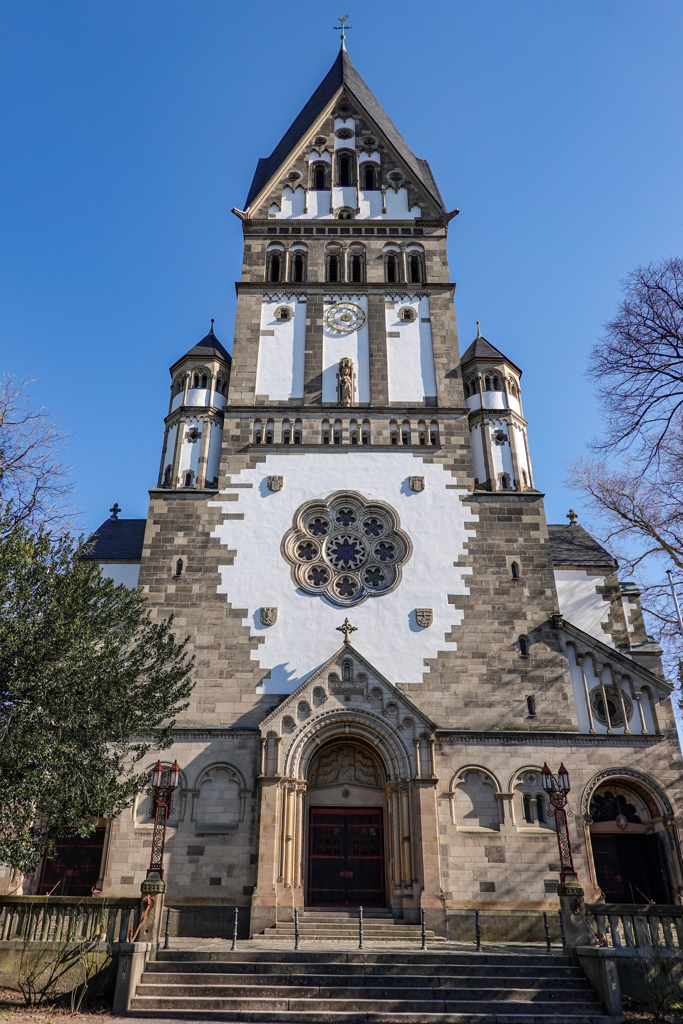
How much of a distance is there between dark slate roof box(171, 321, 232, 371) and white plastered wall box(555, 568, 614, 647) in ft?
46.1

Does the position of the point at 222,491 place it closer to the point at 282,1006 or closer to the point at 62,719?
the point at 62,719

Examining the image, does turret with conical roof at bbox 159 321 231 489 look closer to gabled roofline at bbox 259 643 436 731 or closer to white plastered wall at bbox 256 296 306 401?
white plastered wall at bbox 256 296 306 401

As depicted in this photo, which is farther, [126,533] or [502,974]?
[126,533]

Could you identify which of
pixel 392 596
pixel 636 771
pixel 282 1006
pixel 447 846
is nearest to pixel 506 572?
pixel 392 596

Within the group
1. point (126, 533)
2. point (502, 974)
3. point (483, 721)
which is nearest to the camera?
point (502, 974)

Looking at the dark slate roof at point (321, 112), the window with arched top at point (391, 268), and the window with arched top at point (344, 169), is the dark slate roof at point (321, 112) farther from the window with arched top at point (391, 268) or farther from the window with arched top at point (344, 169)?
the window with arched top at point (391, 268)

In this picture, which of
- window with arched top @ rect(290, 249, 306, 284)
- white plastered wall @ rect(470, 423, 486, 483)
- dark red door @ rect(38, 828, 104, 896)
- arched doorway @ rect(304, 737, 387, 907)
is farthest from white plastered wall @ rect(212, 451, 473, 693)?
window with arched top @ rect(290, 249, 306, 284)

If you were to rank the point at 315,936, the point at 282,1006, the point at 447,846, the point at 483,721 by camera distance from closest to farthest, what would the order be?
the point at 282,1006 < the point at 315,936 < the point at 447,846 < the point at 483,721

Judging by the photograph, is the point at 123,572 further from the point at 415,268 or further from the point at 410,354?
the point at 415,268

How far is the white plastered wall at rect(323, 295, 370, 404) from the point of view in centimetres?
2595

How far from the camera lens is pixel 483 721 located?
2052 centimetres

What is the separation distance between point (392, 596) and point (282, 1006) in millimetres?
11481

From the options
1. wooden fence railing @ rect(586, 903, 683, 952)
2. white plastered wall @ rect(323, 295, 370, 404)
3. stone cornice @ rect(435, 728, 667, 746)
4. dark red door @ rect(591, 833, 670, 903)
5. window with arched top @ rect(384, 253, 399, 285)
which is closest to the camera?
wooden fence railing @ rect(586, 903, 683, 952)

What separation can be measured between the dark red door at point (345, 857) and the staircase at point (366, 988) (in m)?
4.80
